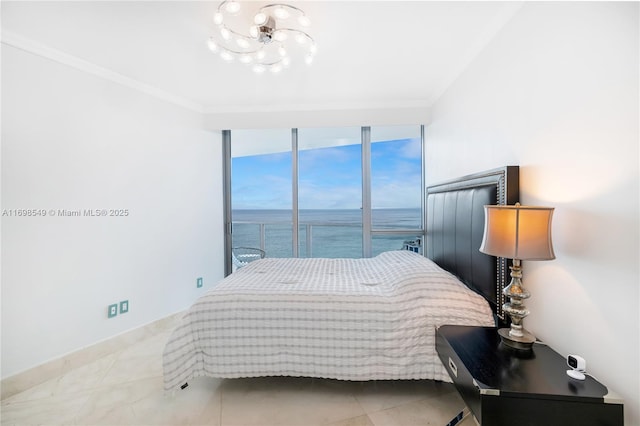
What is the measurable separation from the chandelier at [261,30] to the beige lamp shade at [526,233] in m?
1.59

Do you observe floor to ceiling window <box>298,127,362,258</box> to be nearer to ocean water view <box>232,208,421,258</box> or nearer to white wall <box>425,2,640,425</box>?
ocean water view <box>232,208,421,258</box>

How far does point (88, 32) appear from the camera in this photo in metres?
2.07

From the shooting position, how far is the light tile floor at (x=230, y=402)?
1.80m

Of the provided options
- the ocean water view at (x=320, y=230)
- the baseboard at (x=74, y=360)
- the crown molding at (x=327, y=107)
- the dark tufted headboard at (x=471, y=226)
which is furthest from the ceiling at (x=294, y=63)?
the baseboard at (x=74, y=360)

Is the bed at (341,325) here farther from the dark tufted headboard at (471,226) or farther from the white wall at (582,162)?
the white wall at (582,162)

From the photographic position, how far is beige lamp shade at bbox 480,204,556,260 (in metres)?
1.33

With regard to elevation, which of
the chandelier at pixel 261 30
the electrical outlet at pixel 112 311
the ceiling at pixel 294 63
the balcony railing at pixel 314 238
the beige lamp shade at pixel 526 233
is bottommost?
the electrical outlet at pixel 112 311

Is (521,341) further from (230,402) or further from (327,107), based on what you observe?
(327,107)

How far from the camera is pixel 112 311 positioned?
267 centimetres

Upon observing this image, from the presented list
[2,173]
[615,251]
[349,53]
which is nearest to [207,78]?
[349,53]

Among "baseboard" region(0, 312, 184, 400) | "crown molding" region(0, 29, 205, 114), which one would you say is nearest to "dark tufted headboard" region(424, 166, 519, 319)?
"baseboard" region(0, 312, 184, 400)

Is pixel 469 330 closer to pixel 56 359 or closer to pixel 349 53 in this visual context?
pixel 349 53

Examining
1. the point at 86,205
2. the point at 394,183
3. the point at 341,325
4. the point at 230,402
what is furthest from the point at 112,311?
the point at 394,183

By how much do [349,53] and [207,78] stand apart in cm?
144
